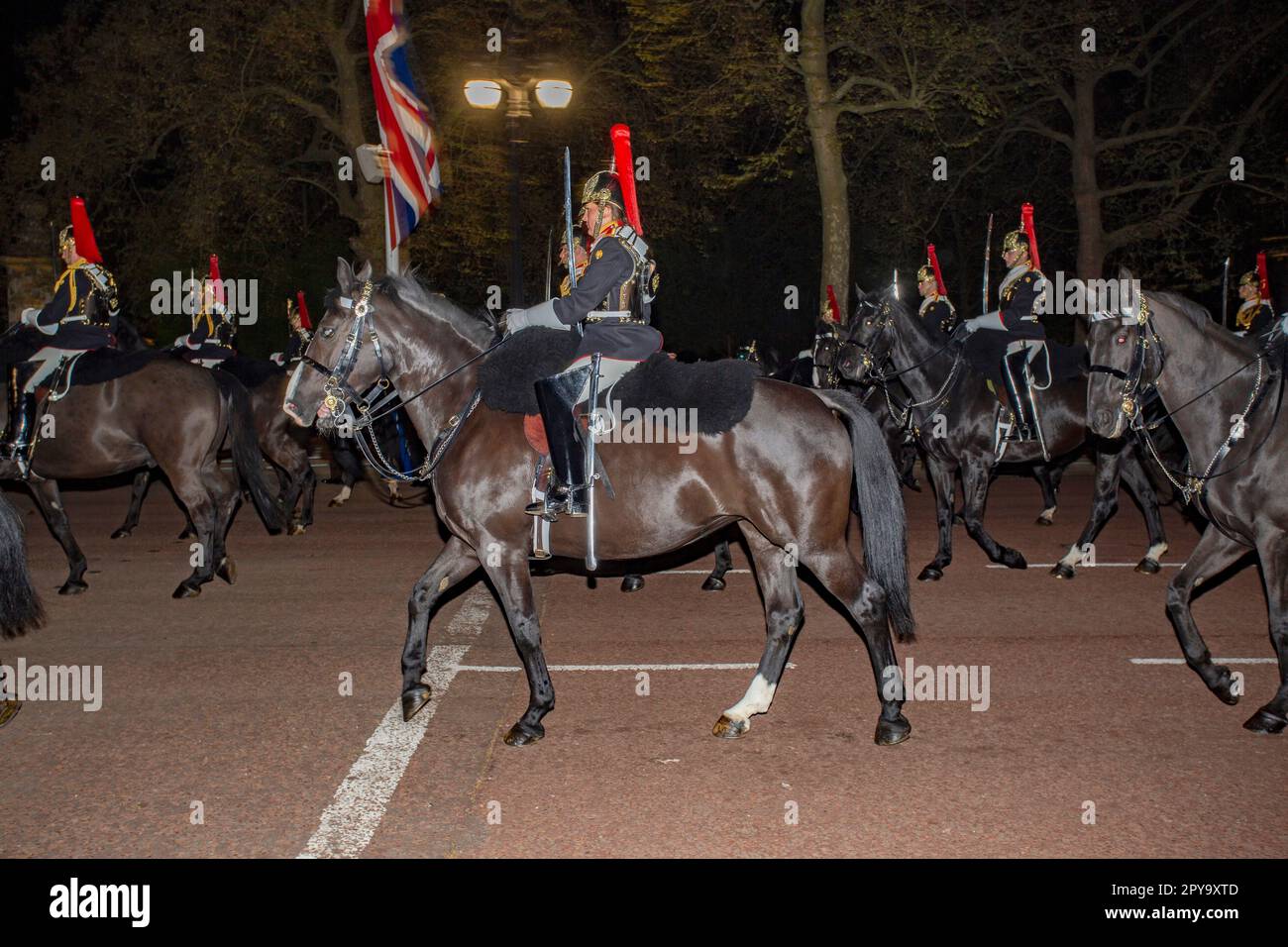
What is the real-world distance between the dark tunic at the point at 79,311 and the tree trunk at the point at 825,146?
13.2 metres

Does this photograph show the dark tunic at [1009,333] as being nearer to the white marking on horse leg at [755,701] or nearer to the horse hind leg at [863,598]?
the horse hind leg at [863,598]

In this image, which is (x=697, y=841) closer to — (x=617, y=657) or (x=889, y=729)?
(x=889, y=729)

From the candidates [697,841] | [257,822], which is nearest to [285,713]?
[257,822]

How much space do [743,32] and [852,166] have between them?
18.2 ft

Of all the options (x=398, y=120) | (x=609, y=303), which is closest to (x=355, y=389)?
(x=609, y=303)

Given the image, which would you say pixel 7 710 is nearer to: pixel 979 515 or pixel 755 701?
pixel 755 701

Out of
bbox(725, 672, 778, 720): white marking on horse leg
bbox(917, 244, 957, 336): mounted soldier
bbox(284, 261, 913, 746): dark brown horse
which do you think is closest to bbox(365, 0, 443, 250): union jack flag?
bbox(917, 244, 957, 336): mounted soldier

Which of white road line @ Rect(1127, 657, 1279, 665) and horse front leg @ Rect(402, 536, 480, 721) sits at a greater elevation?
horse front leg @ Rect(402, 536, 480, 721)

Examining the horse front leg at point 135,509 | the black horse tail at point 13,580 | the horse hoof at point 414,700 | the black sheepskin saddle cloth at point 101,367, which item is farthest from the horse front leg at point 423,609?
the horse front leg at point 135,509

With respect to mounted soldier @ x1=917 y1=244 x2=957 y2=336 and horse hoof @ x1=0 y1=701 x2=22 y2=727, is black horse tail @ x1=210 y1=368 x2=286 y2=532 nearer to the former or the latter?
horse hoof @ x1=0 y1=701 x2=22 y2=727

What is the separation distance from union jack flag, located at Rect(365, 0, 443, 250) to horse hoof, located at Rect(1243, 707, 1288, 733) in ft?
34.8

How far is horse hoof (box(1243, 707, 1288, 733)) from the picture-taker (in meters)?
6.04

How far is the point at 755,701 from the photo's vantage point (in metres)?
6.27

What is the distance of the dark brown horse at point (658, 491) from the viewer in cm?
619
